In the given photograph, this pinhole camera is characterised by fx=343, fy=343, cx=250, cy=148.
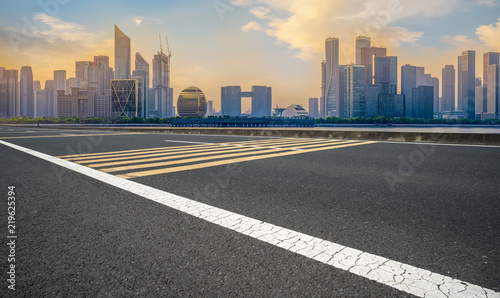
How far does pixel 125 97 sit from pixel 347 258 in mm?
208417

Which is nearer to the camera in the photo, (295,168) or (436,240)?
(436,240)

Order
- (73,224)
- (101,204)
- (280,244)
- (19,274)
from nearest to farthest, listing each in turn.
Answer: (19,274)
(280,244)
(73,224)
(101,204)

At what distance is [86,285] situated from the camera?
2186 mm

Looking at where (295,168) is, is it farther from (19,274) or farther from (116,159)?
(19,274)

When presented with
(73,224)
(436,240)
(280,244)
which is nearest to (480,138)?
(436,240)

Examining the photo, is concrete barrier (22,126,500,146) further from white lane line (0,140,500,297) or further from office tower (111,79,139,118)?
office tower (111,79,139,118)

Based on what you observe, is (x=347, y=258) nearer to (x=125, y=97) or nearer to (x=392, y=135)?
(x=392, y=135)

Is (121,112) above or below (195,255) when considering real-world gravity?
above

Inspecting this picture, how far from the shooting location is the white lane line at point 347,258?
2090mm

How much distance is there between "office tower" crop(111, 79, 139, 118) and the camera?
19512 centimetres

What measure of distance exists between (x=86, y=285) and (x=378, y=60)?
20454 cm

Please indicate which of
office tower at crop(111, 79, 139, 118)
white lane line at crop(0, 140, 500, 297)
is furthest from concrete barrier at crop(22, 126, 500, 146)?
office tower at crop(111, 79, 139, 118)

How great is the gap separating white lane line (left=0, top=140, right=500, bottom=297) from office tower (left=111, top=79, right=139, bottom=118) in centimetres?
20426

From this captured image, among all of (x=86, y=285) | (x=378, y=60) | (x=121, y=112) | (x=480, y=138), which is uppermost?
(x=378, y=60)
